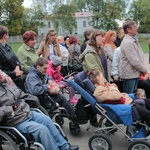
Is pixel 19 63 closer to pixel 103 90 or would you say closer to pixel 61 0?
pixel 103 90

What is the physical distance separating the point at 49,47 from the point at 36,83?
6.31 feet

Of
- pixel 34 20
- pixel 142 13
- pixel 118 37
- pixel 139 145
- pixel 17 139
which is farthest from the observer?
pixel 142 13

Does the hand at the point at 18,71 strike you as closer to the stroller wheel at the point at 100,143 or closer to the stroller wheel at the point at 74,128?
the stroller wheel at the point at 74,128

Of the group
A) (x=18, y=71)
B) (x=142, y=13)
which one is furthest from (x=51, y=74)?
(x=142, y=13)

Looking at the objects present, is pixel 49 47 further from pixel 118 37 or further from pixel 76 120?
pixel 76 120

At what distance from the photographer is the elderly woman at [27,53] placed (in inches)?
192

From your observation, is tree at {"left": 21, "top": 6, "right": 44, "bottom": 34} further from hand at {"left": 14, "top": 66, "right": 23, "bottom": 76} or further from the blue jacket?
the blue jacket

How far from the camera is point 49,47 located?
591 cm

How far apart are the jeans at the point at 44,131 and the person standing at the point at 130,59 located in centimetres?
188

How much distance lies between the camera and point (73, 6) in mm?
57312

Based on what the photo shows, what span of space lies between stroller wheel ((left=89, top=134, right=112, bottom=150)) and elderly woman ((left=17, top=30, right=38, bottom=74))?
1876 millimetres

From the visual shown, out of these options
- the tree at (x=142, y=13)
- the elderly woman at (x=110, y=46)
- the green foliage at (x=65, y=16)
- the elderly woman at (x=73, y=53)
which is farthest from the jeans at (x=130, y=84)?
the tree at (x=142, y=13)

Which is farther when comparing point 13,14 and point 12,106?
point 13,14

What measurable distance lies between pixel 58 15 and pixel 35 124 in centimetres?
5691
